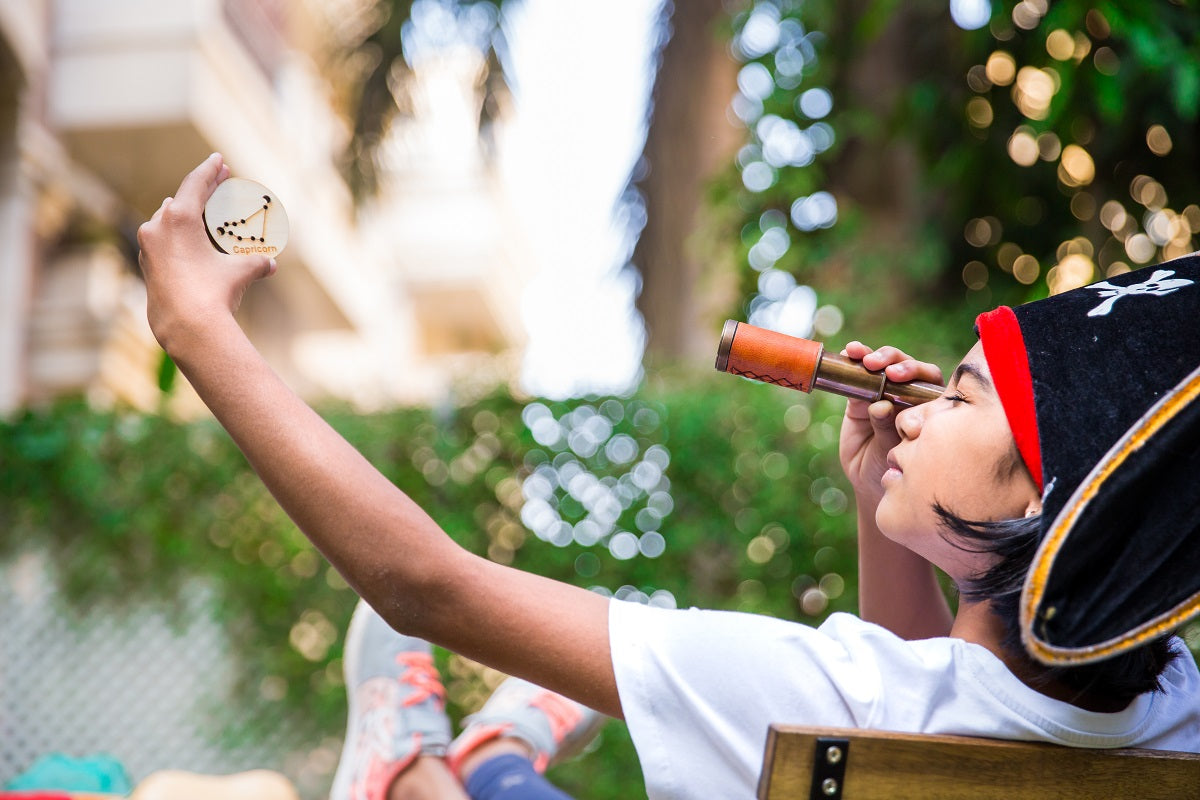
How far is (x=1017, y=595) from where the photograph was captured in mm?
1096

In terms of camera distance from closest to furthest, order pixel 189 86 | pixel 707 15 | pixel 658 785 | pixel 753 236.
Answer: pixel 658 785 → pixel 753 236 → pixel 707 15 → pixel 189 86

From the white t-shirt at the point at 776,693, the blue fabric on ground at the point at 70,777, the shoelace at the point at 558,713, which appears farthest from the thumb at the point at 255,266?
the blue fabric on ground at the point at 70,777

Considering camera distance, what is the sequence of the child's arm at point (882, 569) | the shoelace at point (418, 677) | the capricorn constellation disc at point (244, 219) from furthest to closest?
the shoelace at point (418, 677) < the child's arm at point (882, 569) < the capricorn constellation disc at point (244, 219)

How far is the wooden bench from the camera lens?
960 millimetres

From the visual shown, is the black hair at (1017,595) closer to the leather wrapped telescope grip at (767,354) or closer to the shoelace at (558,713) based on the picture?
the leather wrapped telescope grip at (767,354)

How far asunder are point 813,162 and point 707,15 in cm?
106

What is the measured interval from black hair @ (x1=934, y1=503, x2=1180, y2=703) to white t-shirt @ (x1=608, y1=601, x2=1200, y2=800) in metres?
0.03

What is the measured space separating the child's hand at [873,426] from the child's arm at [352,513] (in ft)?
1.59

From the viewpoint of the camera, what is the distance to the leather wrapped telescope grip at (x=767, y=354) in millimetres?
1249

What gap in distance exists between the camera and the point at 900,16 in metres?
4.29

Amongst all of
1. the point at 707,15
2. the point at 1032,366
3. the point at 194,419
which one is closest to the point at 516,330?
the point at 707,15

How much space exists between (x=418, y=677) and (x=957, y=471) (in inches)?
37.8

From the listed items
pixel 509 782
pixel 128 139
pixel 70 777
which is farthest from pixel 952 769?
pixel 128 139

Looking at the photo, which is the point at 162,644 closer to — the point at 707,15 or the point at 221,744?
the point at 221,744
